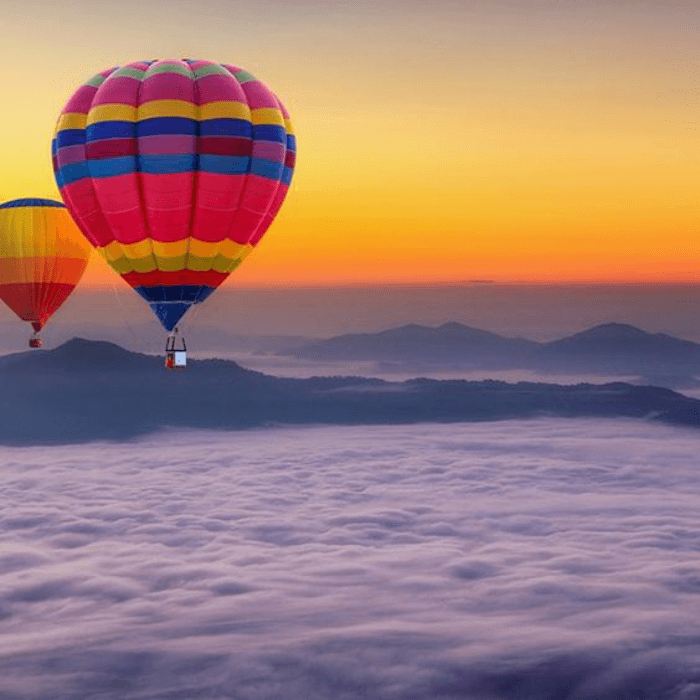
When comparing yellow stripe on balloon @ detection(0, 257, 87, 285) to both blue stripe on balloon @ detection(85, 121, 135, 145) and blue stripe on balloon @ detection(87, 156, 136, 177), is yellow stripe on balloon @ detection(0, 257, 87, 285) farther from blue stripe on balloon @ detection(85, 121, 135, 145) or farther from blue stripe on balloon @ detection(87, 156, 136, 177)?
blue stripe on balloon @ detection(85, 121, 135, 145)

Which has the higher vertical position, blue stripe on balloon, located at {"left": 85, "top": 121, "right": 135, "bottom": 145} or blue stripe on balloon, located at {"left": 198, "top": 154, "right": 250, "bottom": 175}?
blue stripe on balloon, located at {"left": 85, "top": 121, "right": 135, "bottom": 145}

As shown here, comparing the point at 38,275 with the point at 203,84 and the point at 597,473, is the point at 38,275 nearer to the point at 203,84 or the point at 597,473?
the point at 203,84

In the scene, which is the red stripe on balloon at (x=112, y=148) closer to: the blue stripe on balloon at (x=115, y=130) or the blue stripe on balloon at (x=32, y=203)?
the blue stripe on balloon at (x=115, y=130)

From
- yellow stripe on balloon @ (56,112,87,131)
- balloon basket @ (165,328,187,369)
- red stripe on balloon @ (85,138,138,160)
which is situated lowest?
balloon basket @ (165,328,187,369)

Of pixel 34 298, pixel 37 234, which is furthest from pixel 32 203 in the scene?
pixel 34 298

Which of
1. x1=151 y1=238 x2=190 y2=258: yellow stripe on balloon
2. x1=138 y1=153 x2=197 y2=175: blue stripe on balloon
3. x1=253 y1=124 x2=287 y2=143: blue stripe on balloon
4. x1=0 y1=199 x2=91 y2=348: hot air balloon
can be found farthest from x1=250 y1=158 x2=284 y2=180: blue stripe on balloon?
x1=0 y1=199 x2=91 y2=348: hot air balloon

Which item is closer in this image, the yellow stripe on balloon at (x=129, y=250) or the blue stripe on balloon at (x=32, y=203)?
the yellow stripe on balloon at (x=129, y=250)

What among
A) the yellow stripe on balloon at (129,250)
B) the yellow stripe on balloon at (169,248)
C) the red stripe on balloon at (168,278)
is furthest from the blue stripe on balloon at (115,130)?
the red stripe on balloon at (168,278)
